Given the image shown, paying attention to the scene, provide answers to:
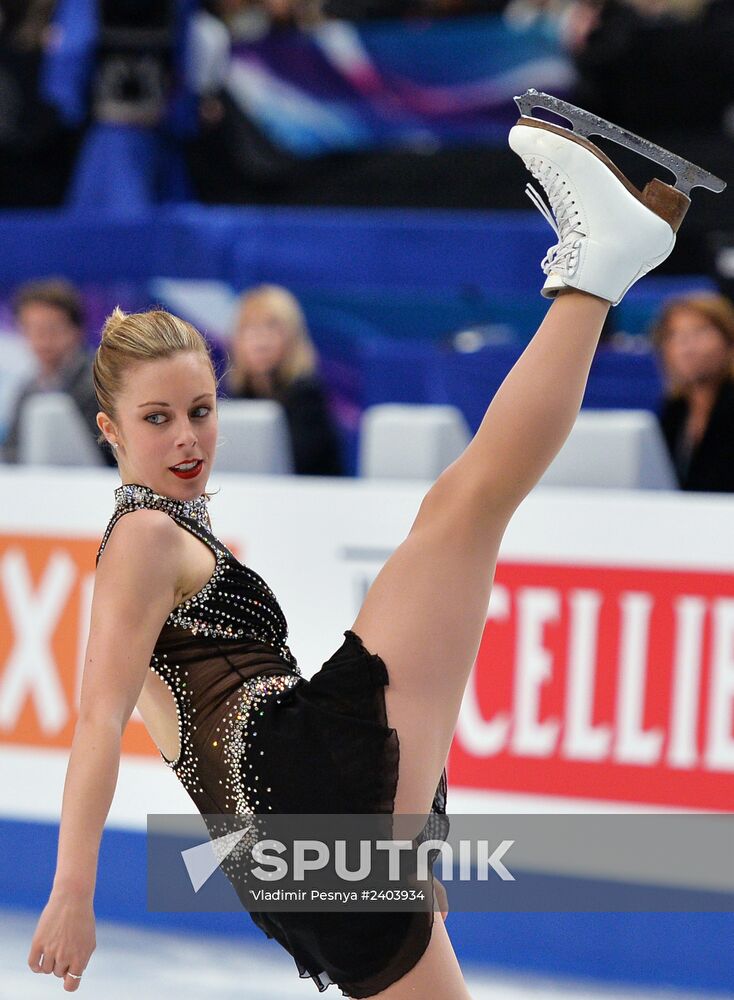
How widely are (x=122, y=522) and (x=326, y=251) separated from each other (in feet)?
14.5

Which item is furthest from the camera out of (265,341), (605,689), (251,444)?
(265,341)

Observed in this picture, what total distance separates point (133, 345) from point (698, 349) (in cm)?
290

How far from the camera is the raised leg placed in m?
1.86

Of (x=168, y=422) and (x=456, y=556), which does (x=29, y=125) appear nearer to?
(x=168, y=422)

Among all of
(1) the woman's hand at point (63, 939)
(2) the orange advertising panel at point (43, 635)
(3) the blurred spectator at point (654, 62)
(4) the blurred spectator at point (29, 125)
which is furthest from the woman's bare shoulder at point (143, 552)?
(4) the blurred spectator at point (29, 125)

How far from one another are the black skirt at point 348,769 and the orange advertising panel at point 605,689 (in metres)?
1.51

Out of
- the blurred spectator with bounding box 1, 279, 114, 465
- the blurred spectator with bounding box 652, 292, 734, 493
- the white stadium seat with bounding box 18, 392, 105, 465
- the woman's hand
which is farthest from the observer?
the blurred spectator with bounding box 1, 279, 114, 465

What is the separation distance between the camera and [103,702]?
1.77 meters

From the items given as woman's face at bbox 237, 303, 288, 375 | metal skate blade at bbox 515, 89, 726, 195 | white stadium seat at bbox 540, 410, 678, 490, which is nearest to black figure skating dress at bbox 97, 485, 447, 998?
metal skate blade at bbox 515, 89, 726, 195

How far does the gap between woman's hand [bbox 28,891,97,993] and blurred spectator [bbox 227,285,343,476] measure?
3.16 m

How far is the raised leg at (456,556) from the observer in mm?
1860

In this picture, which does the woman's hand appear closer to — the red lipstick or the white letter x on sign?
the red lipstick

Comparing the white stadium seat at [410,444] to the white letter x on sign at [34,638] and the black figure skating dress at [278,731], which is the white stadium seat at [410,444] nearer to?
the white letter x on sign at [34,638]

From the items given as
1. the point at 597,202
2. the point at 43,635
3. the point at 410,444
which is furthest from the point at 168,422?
the point at 43,635
